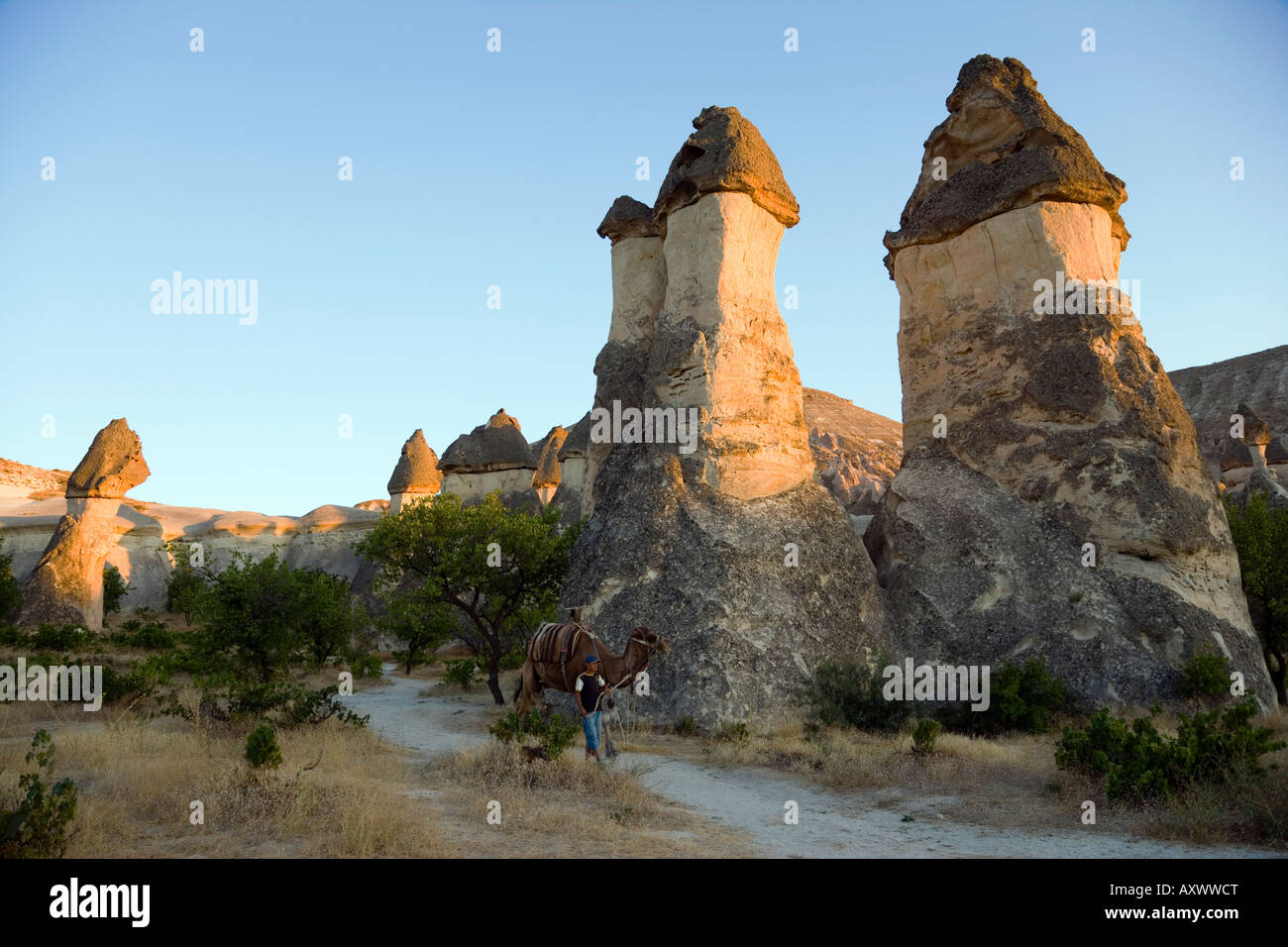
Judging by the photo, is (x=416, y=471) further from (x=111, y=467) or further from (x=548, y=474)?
(x=111, y=467)

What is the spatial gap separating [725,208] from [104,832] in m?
14.0

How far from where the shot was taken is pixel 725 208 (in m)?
16.5

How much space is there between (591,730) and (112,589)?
27561mm

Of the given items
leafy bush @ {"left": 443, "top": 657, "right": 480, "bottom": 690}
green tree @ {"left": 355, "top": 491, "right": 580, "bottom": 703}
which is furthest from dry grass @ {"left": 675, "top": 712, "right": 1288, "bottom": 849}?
leafy bush @ {"left": 443, "top": 657, "right": 480, "bottom": 690}

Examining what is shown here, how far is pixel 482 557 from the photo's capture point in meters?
17.7

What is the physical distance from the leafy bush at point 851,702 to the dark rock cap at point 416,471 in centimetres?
2677

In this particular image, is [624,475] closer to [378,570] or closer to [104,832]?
[104,832]

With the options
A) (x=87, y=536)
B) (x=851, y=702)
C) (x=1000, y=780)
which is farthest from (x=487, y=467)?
(x=1000, y=780)

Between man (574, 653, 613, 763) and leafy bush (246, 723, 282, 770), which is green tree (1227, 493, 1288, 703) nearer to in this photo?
man (574, 653, 613, 763)

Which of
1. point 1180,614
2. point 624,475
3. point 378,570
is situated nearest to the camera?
point 1180,614

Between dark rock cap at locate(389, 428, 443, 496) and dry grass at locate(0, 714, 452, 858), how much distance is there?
2763 centimetres

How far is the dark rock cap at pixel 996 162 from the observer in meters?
17.3

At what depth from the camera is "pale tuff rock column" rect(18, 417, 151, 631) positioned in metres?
24.4
